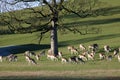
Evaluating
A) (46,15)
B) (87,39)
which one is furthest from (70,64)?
(87,39)

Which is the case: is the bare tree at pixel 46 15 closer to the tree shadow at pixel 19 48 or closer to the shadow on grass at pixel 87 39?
the tree shadow at pixel 19 48

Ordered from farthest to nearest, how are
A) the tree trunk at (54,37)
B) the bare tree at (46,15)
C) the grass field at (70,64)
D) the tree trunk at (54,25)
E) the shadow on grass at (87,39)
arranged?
the shadow on grass at (87,39) < the tree trunk at (54,37) < the bare tree at (46,15) < the tree trunk at (54,25) < the grass field at (70,64)

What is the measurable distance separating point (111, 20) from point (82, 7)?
3038 cm

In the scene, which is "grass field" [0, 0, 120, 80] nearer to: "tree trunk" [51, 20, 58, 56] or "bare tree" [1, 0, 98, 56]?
"tree trunk" [51, 20, 58, 56]

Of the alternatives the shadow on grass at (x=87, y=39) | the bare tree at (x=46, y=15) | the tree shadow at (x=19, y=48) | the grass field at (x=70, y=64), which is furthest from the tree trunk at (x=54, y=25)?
the shadow on grass at (x=87, y=39)

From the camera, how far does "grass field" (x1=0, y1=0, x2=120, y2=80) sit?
27.6m

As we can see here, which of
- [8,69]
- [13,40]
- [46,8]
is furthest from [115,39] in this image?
[8,69]

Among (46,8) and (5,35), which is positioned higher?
(46,8)

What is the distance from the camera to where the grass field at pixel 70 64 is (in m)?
27.6

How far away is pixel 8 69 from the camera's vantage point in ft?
110

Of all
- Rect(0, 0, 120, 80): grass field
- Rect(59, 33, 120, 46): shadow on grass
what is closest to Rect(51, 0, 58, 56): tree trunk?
Rect(0, 0, 120, 80): grass field

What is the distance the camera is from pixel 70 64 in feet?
116

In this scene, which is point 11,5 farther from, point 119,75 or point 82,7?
point 119,75

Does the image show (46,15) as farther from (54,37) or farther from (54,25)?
(54,37)
